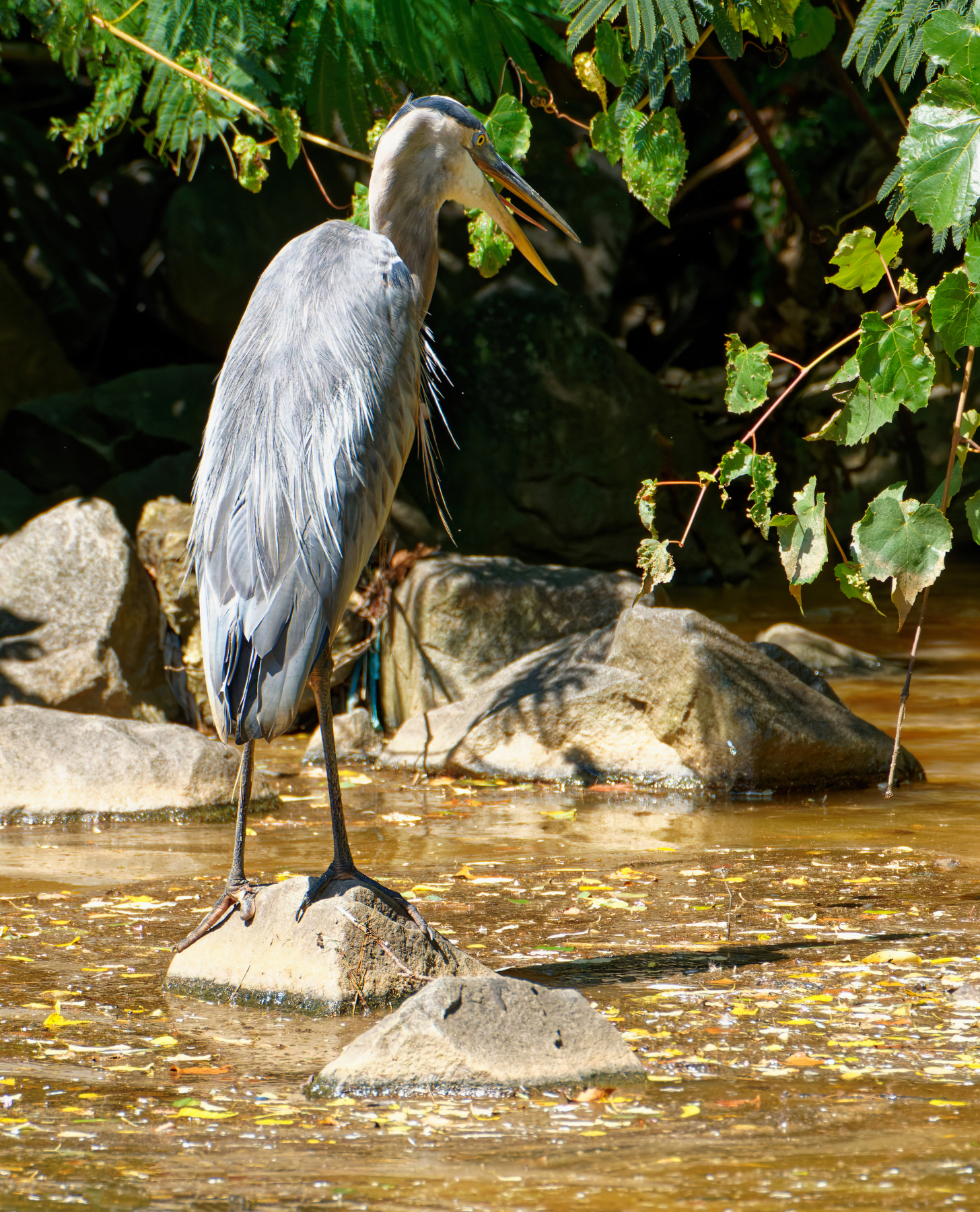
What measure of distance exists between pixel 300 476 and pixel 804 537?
4.63 ft

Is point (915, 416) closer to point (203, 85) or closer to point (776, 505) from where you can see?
point (776, 505)

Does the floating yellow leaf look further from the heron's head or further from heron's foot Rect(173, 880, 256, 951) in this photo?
the heron's head

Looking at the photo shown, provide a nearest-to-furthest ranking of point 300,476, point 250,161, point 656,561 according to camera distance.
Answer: point 300,476
point 656,561
point 250,161

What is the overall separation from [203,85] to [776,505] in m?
9.71

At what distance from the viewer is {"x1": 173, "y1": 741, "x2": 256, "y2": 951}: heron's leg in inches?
161

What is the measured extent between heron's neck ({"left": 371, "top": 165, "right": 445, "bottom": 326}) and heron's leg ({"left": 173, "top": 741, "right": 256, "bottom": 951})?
155 centimetres

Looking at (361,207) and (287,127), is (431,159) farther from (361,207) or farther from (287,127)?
(361,207)

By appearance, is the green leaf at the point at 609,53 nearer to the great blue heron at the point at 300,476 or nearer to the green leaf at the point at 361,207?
the great blue heron at the point at 300,476

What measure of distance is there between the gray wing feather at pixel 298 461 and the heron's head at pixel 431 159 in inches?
13.8

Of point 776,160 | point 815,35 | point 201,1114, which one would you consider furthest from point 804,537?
point 776,160

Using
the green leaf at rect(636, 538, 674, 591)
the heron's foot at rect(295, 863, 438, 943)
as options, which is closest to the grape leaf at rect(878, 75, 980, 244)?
the green leaf at rect(636, 538, 674, 591)

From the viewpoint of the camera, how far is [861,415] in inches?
164

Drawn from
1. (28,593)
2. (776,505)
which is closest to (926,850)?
(28,593)

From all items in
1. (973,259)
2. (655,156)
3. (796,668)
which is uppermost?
(655,156)
